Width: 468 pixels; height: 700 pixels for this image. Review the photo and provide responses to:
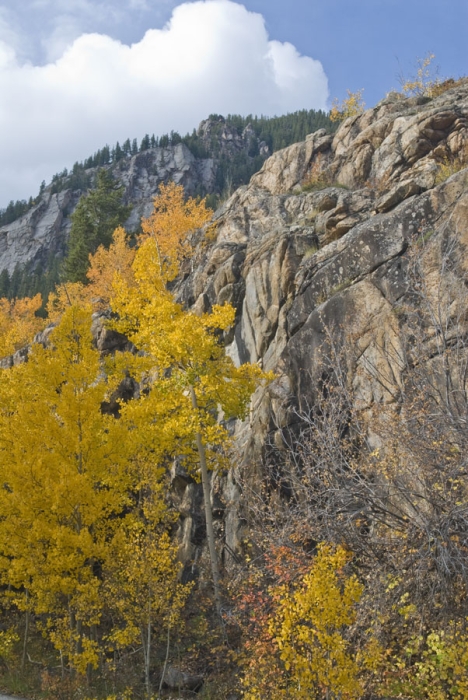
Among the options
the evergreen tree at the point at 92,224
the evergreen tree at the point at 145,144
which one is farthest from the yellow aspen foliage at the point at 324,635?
the evergreen tree at the point at 145,144

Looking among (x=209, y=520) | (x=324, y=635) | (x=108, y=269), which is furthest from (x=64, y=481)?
(x=108, y=269)

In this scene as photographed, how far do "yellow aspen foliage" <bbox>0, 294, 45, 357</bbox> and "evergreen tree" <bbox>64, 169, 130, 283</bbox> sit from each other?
527 cm

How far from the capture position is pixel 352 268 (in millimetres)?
12539

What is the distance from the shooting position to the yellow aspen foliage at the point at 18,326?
2664 cm

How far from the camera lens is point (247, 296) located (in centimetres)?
1620

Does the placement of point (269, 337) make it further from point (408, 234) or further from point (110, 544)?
point (110, 544)

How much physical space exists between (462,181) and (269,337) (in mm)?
6780

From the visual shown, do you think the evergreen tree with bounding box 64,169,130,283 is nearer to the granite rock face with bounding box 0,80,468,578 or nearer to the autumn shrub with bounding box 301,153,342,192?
the granite rock face with bounding box 0,80,468,578

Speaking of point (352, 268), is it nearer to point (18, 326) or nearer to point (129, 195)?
point (18, 326)

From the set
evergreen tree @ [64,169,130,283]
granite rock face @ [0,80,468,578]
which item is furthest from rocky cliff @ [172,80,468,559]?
evergreen tree @ [64,169,130,283]

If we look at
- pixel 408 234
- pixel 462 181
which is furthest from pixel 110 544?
pixel 462 181

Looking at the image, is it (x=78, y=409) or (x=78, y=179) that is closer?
(x=78, y=409)

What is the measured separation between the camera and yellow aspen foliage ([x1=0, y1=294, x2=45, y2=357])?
87.4 ft

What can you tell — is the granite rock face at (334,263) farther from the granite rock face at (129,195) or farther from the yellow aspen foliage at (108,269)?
the granite rock face at (129,195)
